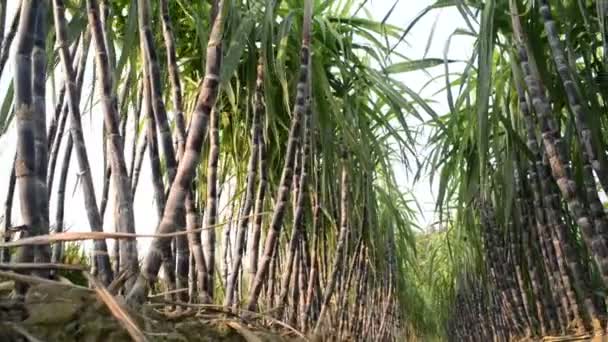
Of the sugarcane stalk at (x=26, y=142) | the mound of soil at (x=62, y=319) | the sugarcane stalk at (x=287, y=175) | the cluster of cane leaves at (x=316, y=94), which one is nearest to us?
the mound of soil at (x=62, y=319)

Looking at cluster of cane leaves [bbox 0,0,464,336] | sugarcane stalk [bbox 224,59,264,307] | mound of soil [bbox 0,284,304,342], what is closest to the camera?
mound of soil [bbox 0,284,304,342]

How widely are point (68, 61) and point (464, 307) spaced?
13.0 ft

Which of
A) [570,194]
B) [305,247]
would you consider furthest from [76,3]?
[570,194]

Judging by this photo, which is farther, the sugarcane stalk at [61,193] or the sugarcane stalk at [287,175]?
the sugarcane stalk at [61,193]

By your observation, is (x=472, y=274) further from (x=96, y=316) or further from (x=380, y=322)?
(x=96, y=316)

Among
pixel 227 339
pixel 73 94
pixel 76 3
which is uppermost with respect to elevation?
pixel 76 3

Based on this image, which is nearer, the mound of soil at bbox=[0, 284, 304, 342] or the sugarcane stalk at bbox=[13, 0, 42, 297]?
the mound of soil at bbox=[0, 284, 304, 342]

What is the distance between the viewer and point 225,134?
216cm

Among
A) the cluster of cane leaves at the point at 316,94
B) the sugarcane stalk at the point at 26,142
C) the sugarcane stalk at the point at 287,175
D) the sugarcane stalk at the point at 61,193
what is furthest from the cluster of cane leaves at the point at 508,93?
the sugarcane stalk at the point at 26,142

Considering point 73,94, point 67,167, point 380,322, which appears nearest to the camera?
point 73,94

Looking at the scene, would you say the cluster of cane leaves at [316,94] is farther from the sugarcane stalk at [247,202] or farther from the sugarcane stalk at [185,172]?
the sugarcane stalk at [185,172]

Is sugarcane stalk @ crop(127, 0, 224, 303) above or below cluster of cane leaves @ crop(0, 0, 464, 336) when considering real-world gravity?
below

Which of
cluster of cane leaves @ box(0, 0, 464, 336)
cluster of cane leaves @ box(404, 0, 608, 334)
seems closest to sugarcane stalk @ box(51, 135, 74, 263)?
cluster of cane leaves @ box(0, 0, 464, 336)

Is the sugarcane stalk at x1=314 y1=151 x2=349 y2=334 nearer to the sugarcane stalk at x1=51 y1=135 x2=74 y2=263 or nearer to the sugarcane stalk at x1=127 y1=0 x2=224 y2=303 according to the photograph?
the sugarcane stalk at x1=51 y1=135 x2=74 y2=263
